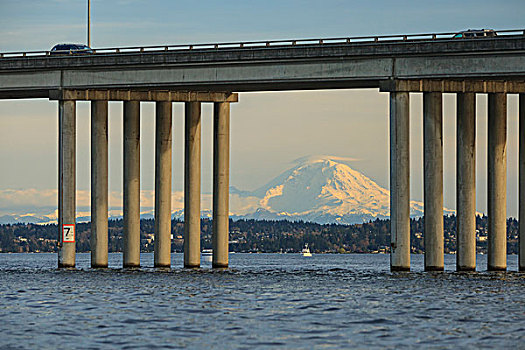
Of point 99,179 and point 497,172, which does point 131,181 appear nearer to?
point 99,179

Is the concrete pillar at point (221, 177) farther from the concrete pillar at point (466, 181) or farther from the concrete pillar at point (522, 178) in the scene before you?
the concrete pillar at point (522, 178)

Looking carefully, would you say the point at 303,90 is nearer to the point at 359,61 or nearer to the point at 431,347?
the point at 359,61

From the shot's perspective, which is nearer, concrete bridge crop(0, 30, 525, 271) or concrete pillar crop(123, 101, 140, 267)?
concrete bridge crop(0, 30, 525, 271)

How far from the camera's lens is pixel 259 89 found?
297ft

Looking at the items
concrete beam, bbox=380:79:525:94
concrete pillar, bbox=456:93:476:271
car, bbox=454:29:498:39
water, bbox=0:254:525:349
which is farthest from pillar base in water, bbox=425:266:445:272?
car, bbox=454:29:498:39

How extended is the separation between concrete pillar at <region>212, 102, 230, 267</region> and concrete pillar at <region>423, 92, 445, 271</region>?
63.7 ft

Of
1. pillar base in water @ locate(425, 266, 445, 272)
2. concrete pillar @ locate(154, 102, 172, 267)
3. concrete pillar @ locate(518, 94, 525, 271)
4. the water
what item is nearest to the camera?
the water

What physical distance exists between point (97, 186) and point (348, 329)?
1964 inches

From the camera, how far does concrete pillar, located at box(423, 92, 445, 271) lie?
8394 cm

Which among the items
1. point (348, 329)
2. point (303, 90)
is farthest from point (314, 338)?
point (303, 90)

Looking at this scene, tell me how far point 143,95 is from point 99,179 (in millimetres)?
8347

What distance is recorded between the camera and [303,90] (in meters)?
90.4

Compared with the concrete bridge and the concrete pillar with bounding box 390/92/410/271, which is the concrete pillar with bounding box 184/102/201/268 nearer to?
the concrete bridge

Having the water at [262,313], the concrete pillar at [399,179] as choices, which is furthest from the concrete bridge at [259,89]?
the water at [262,313]
